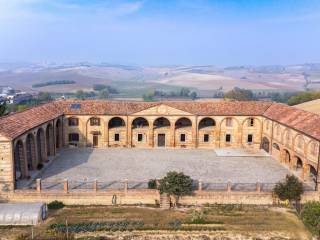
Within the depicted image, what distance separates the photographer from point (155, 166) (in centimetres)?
4084

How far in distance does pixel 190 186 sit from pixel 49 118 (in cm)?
2209

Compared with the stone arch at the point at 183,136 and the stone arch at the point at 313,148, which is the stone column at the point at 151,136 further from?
the stone arch at the point at 313,148

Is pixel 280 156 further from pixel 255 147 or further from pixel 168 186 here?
pixel 168 186

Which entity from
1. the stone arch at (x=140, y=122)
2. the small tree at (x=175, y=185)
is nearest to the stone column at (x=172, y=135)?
the stone arch at (x=140, y=122)

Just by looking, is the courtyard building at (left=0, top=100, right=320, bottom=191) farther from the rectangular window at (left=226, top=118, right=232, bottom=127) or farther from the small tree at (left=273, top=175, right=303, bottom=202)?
the small tree at (left=273, top=175, right=303, bottom=202)

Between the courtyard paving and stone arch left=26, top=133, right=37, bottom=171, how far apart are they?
1588mm

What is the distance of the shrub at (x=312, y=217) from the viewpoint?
24.5 meters

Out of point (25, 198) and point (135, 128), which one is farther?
point (135, 128)

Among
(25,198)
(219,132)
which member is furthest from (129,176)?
(219,132)

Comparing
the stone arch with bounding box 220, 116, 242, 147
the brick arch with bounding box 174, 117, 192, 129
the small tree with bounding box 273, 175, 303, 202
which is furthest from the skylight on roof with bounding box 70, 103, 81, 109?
the small tree with bounding box 273, 175, 303, 202

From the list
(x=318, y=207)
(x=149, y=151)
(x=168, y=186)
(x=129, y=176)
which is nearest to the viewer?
(x=318, y=207)

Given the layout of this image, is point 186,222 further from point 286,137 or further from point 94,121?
point 94,121

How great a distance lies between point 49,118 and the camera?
43.0 metres

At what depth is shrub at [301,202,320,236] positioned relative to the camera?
24.5m
